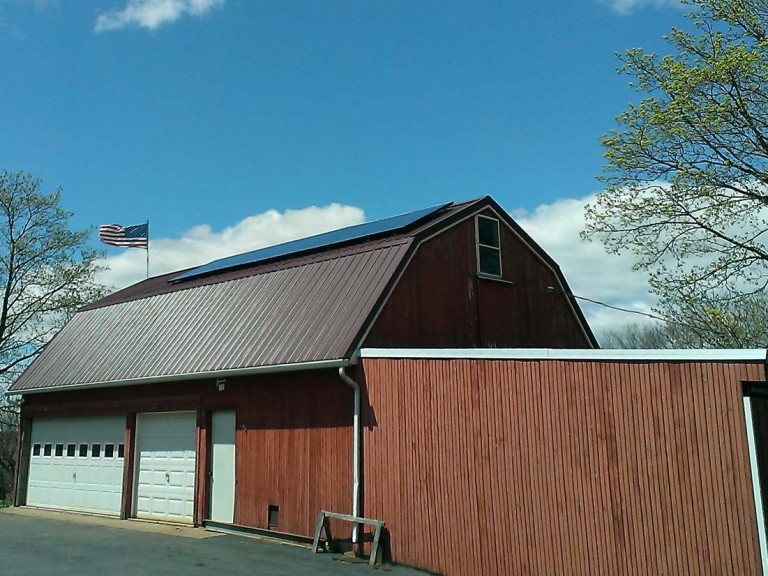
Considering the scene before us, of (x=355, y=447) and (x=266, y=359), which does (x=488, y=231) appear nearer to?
(x=266, y=359)

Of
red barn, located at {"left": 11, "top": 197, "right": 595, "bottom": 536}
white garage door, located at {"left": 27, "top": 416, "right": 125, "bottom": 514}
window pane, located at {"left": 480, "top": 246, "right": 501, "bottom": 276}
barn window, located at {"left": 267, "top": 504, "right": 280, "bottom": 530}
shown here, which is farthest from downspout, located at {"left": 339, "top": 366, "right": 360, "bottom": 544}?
white garage door, located at {"left": 27, "top": 416, "right": 125, "bottom": 514}

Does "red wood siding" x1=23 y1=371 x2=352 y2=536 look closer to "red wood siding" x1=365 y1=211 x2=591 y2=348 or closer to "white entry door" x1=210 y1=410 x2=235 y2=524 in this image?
"white entry door" x1=210 y1=410 x2=235 y2=524

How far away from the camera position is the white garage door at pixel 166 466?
15.0 metres

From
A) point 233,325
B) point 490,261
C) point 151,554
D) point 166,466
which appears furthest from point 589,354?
point 166,466

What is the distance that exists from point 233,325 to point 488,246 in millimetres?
5815

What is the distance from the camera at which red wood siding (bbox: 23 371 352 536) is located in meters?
12.0

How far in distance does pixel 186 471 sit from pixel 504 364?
8.37 meters

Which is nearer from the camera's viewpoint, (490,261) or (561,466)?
(561,466)

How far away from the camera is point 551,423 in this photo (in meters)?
9.12

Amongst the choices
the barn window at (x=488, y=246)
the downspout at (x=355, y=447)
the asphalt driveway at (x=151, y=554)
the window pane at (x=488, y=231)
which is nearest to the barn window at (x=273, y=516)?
the asphalt driveway at (x=151, y=554)

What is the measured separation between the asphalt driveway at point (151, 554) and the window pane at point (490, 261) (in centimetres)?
706

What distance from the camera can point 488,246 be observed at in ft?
51.7

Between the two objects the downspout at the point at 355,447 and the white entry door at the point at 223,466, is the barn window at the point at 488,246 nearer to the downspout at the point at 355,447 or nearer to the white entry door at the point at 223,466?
the downspout at the point at 355,447

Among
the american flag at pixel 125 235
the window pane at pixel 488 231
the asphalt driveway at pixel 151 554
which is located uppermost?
the american flag at pixel 125 235
